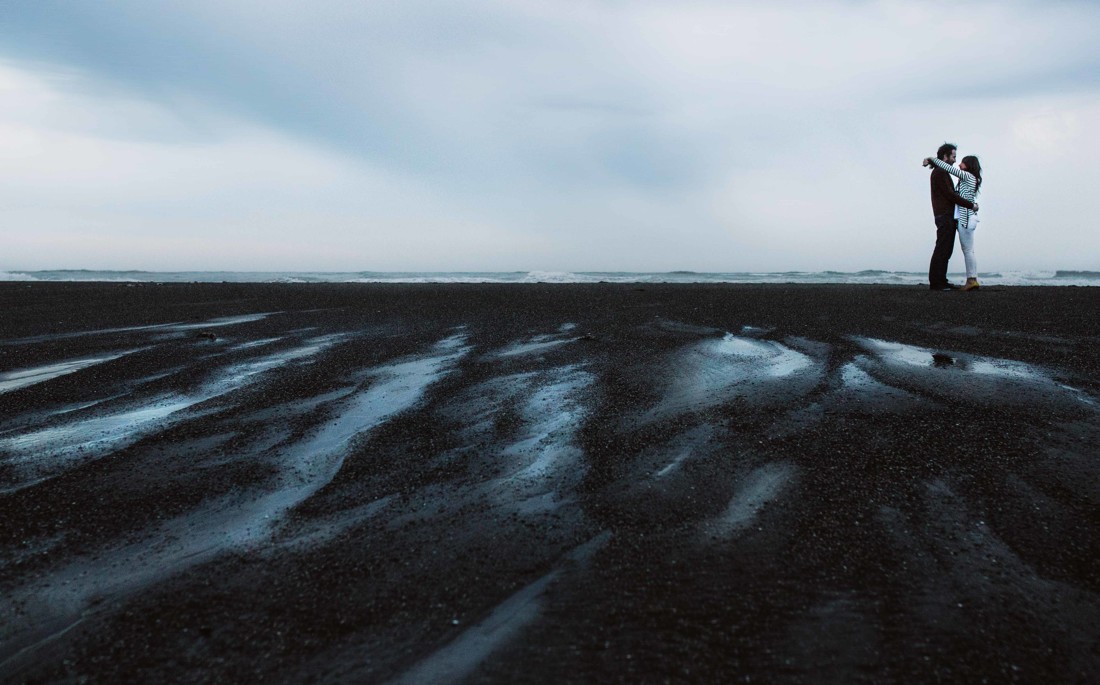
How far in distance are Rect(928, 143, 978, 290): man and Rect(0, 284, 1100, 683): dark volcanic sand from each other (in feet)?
22.2

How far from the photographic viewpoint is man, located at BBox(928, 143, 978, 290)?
32.5ft

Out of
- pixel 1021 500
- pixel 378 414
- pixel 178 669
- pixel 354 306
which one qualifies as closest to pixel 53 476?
pixel 378 414

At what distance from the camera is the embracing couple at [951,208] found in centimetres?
984

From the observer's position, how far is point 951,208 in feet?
33.0

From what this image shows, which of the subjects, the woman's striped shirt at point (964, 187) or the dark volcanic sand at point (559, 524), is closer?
the dark volcanic sand at point (559, 524)

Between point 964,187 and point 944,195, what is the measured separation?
289 mm

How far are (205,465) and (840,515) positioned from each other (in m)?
2.29

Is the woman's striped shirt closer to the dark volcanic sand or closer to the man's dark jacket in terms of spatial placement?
the man's dark jacket

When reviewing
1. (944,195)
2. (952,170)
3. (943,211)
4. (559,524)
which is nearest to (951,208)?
(943,211)

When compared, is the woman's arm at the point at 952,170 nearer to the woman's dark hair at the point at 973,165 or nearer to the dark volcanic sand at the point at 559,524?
the woman's dark hair at the point at 973,165

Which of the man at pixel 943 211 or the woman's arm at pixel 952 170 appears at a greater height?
the woman's arm at pixel 952 170

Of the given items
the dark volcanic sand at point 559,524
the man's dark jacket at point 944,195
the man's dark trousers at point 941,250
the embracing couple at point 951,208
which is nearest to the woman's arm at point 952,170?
the embracing couple at point 951,208

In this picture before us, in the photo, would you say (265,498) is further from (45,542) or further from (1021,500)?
(1021,500)

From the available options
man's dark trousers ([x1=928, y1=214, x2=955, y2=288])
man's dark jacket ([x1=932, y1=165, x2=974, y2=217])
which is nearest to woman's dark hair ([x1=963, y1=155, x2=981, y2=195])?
man's dark jacket ([x1=932, y1=165, x2=974, y2=217])
